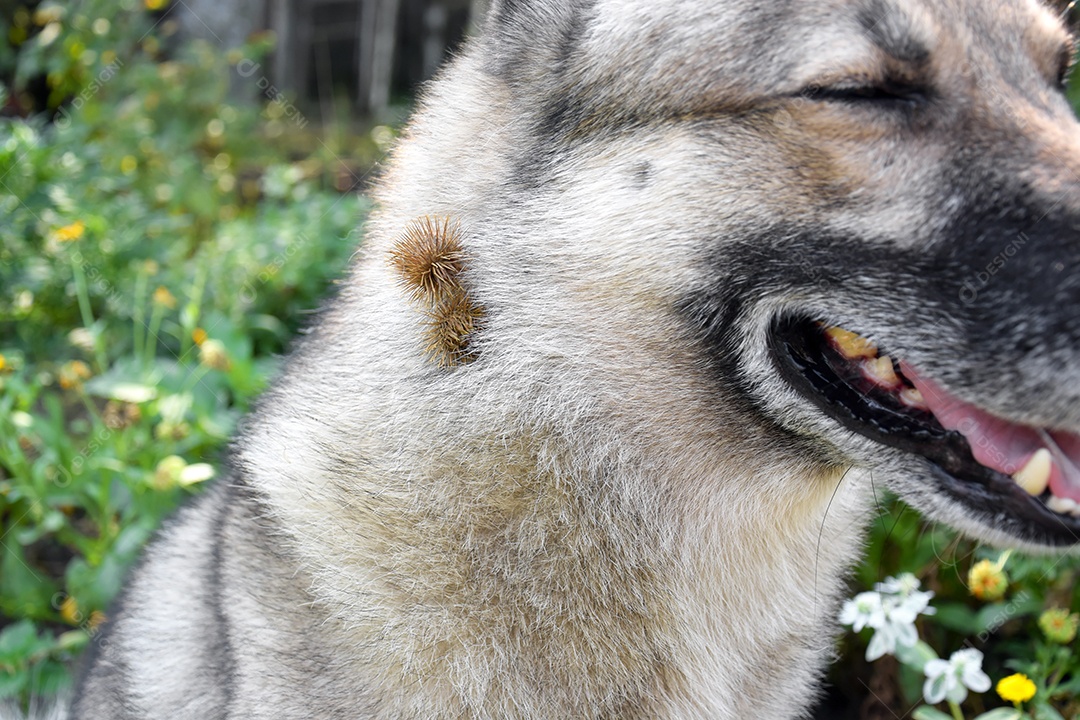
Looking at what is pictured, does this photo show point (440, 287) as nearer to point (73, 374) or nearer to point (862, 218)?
point (862, 218)

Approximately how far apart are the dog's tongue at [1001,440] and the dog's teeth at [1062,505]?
2 cm

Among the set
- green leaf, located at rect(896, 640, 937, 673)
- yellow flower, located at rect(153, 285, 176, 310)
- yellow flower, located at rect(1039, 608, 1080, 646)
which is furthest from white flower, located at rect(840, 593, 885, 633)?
yellow flower, located at rect(153, 285, 176, 310)

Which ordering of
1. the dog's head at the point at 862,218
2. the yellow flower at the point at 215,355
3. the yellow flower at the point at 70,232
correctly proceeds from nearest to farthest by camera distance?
the dog's head at the point at 862,218, the yellow flower at the point at 215,355, the yellow flower at the point at 70,232

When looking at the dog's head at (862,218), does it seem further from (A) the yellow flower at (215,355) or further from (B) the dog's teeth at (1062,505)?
(A) the yellow flower at (215,355)

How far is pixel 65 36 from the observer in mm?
5312

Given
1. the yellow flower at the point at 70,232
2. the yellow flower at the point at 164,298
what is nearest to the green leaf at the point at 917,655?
the yellow flower at the point at 164,298

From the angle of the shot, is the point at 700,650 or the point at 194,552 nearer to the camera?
the point at 700,650

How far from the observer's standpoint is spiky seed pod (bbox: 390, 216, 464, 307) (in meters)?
1.99

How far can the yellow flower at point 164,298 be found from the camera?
4160 mm

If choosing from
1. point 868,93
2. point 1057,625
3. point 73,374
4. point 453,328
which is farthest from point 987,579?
point 73,374

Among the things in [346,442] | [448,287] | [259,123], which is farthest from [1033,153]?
[259,123]

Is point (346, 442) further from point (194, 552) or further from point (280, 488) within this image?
point (194, 552)

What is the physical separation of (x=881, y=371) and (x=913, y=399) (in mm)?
78

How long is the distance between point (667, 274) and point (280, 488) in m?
0.98
